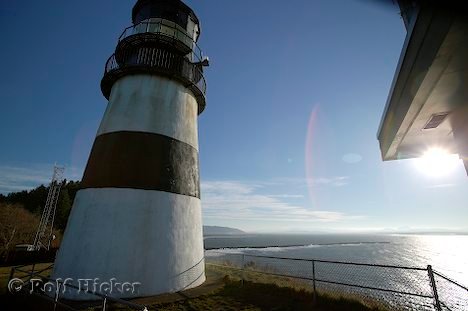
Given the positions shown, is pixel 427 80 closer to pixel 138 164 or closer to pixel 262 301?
pixel 262 301

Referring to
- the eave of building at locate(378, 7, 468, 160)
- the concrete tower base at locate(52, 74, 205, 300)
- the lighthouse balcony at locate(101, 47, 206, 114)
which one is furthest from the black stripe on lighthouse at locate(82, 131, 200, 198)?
the eave of building at locate(378, 7, 468, 160)

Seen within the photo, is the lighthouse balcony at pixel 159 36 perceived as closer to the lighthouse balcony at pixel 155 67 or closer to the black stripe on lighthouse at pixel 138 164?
the lighthouse balcony at pixel 155 67

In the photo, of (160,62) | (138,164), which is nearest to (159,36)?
(160,62)

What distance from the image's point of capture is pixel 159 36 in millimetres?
10758

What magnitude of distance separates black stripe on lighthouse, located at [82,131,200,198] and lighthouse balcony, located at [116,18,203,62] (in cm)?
441

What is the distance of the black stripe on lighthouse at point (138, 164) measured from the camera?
8.82m

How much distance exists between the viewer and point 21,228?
3325cm

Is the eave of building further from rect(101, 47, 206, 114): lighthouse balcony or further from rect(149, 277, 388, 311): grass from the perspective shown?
rect(101, 47, 206, 114): lighthouse balcony

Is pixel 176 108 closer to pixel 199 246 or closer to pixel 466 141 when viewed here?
pixel 199 246

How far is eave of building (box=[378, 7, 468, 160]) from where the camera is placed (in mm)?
2139

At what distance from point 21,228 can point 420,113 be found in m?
44.9

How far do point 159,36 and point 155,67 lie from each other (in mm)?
1600

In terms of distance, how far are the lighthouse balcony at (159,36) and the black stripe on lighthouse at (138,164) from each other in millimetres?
4406

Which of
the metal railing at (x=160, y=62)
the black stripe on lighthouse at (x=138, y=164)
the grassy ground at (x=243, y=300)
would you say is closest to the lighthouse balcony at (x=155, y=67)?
the metal railing at (x=160, y=62)
